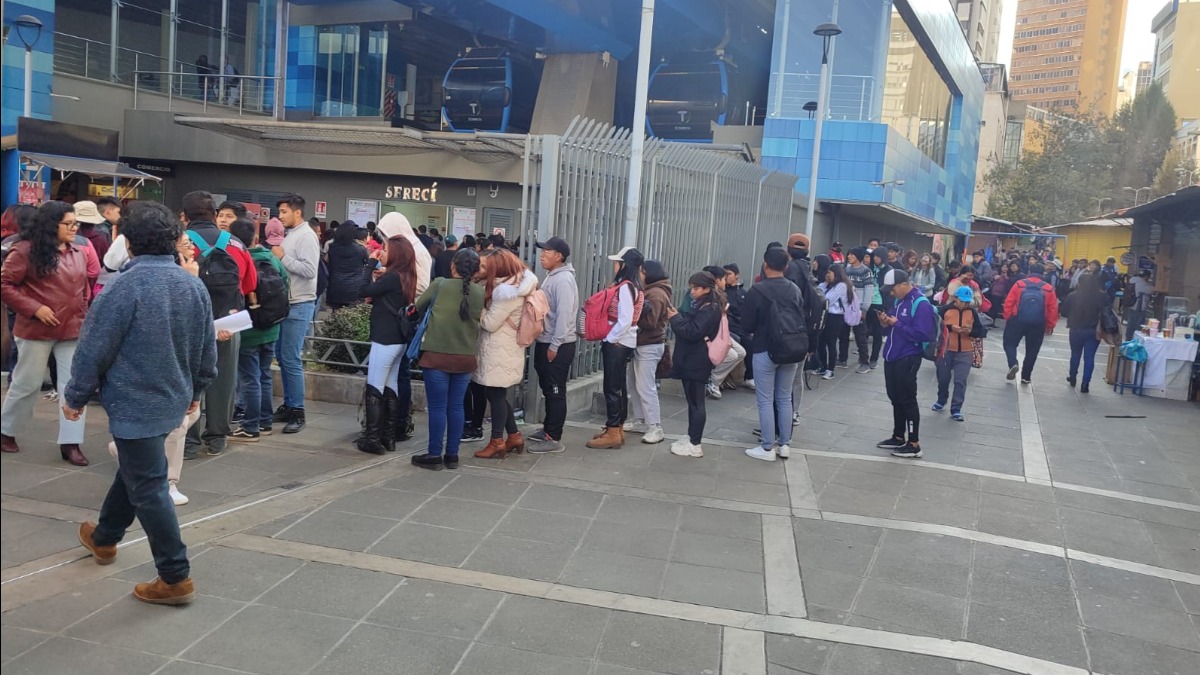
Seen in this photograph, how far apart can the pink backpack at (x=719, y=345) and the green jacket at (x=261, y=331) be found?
11.1 ft

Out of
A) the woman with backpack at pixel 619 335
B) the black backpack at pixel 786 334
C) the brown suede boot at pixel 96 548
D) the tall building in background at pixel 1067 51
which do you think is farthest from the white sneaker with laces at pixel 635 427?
the tall building in background at pixel 1067 51

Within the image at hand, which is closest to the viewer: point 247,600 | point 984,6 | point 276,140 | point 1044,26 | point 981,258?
point 247,600

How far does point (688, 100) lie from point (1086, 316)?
15.2 metres

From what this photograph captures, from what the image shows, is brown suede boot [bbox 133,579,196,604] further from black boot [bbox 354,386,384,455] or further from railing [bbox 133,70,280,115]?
railing [bbox 133,70,280,115]

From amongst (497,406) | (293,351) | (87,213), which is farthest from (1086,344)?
(87,213)

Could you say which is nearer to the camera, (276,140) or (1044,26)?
(276,140)

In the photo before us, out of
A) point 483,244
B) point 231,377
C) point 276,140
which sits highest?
point 276,140

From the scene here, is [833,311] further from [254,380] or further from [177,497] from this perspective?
[177,497]

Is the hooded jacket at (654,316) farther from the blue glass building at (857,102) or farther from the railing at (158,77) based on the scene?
the railing at (158,77)

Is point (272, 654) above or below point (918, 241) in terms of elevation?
below

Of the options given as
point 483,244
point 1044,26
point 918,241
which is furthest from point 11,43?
point 1044,26

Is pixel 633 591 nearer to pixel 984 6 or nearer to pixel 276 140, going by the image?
pixel 276 140

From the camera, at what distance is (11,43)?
682 inches

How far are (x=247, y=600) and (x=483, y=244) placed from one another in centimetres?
827
